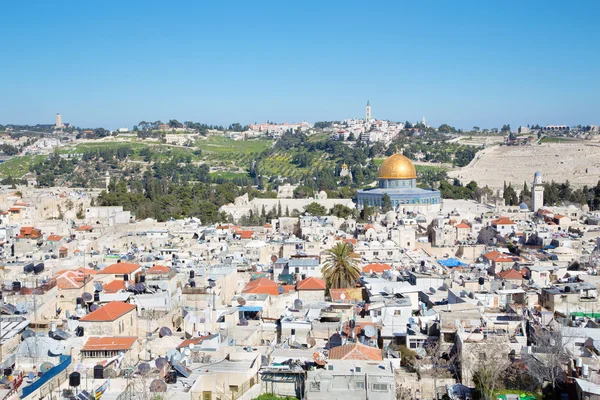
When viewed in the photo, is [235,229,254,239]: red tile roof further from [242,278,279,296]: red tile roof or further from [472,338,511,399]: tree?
[472,338,511,399]: tree

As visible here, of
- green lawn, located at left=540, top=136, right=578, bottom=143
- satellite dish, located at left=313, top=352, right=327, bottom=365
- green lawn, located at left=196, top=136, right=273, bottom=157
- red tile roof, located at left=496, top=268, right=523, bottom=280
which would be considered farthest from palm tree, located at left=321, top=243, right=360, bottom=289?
green lawn, located at left=540, top=136, right=578, bottom=143

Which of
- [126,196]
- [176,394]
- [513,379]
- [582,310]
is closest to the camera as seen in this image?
[176,394]

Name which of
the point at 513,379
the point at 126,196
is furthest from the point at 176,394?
the point at 126,196

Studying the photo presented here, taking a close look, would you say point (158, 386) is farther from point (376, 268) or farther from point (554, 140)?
point (554, 140)

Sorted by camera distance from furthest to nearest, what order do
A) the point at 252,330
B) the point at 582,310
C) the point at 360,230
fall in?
the point at 360,230 < the point at 582,310 < the point at 252,330

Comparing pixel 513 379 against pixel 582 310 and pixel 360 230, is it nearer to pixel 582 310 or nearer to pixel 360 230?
pixel 582 310

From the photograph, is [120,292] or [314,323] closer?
[314,323]
